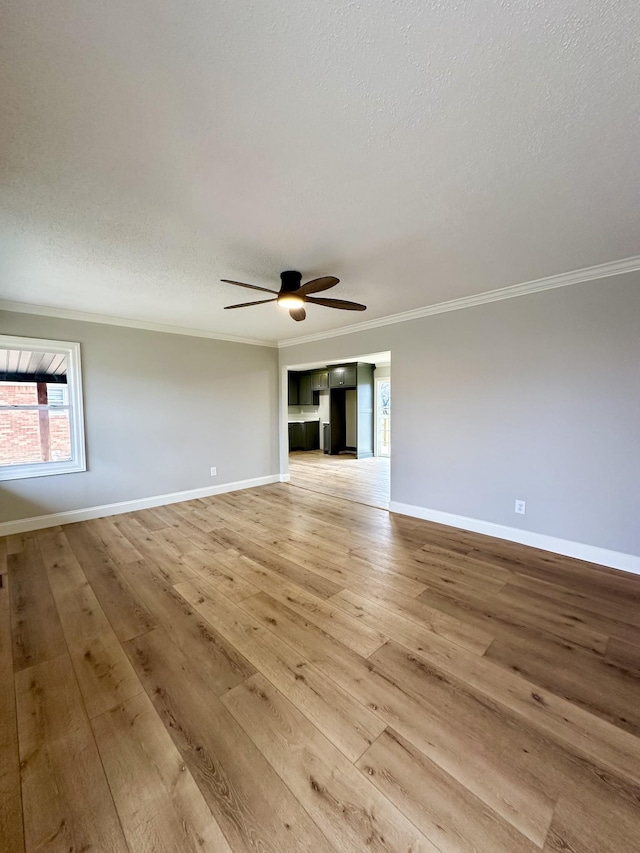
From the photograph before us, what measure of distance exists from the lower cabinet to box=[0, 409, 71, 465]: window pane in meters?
5.89

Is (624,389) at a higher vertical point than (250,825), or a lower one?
higher

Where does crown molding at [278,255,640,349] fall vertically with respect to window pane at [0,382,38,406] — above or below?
above

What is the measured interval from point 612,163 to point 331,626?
2800 millimetres

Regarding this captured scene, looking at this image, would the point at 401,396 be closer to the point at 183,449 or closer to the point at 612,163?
the point at 612,163

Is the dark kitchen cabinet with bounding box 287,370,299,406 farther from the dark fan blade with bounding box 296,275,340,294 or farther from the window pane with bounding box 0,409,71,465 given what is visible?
the dark fan blade with bounding box 296,275,340,294

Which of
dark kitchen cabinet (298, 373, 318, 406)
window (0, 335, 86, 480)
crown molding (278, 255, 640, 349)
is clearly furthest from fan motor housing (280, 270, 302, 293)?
dark kitchen cabinet (298, 373, 318, 406)

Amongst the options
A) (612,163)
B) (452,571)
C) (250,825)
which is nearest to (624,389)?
(612,163)

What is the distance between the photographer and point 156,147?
4.71ft

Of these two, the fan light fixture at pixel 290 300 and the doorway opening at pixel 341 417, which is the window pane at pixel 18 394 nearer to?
the fan light fixture at pixel 290 300

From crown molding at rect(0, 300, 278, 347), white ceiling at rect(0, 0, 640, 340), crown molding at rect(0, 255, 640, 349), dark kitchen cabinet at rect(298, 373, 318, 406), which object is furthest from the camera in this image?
dark kitchen cabinet at rect(298, 373, 318, 406)

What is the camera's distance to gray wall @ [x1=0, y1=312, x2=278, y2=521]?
3811mm

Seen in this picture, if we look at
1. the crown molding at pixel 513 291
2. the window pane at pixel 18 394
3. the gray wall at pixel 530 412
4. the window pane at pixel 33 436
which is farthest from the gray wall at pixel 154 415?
the gray wall at pixel 530 412

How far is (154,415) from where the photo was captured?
4.47 meters

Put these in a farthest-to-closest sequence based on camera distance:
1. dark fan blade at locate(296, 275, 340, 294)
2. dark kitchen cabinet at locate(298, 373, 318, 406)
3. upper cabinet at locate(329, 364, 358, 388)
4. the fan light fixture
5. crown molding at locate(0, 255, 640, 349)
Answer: dark kitchen cabinet at locate(298, 373, 318, 406), upper cabinet at locate(329, 364, 358, 388), crown molding at locate(0, 255, 640, 349), the fan light fixture, dark fan blade at locate(296, 275, 340, 294)
